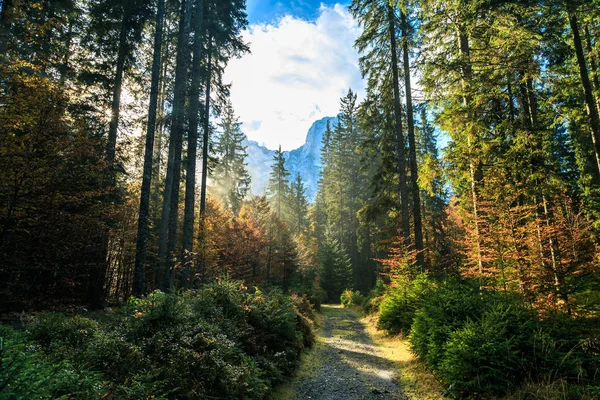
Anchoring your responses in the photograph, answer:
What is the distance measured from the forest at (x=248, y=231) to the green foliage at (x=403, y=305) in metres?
0.08

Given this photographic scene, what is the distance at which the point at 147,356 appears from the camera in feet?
15.5

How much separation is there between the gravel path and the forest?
741 mm

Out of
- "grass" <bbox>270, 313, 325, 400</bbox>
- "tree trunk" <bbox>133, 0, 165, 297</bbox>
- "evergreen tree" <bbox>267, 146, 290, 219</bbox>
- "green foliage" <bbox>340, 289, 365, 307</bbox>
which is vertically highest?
"evergreen tree" <bbox>267, 146, 290, 219</bbox>

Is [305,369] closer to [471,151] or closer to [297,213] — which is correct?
[471,151]

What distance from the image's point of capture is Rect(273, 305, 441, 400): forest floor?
6359mm

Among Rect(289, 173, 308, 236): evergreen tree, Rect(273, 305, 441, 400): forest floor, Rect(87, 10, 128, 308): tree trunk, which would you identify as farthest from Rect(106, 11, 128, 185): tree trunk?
Rect(289, 173, 308, 236): evergreen tree

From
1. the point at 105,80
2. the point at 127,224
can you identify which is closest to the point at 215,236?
the point at 127,224

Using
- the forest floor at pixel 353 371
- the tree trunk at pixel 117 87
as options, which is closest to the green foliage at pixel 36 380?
the forest floor at pixel 353 371

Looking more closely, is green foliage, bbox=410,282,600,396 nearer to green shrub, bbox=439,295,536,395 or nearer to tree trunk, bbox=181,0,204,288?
green shrub, bbox=439,295,536,395

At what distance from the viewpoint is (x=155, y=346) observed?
502 cm

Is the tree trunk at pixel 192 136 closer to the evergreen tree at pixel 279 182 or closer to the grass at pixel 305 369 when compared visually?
the grass at pixel 305 369

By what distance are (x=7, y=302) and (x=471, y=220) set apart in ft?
46.1

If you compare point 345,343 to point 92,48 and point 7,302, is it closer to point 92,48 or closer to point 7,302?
point 7,302

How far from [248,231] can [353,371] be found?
49.3 ft
